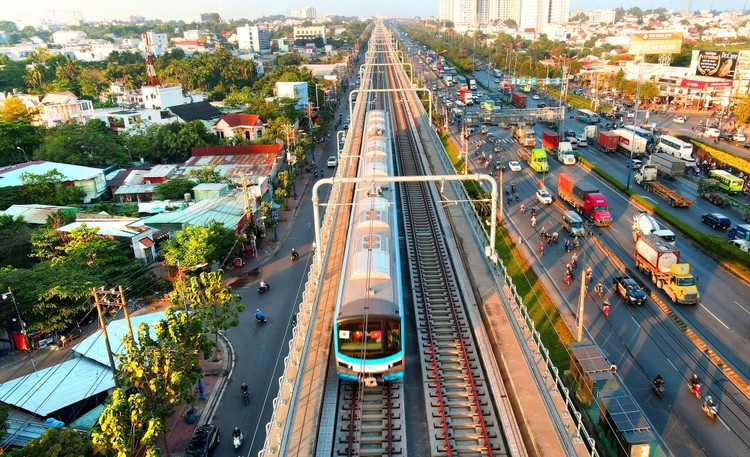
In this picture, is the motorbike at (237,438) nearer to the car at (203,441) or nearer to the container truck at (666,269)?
the car at (203,441)

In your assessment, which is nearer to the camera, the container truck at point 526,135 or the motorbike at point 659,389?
the motorbike at point 659,389

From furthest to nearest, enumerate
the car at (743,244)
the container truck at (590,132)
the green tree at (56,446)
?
the container truck at (590,132), the car at (743,244), the green tree at (56,446)

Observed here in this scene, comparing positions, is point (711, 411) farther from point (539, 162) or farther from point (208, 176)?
point (208, 176)

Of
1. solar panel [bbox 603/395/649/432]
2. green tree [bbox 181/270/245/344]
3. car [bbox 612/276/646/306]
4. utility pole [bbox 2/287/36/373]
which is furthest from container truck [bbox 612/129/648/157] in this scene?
utility pole [bbox 2/287/36/373]

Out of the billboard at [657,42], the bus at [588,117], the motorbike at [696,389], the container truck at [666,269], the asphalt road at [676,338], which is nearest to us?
the asphalt road at [676,338]

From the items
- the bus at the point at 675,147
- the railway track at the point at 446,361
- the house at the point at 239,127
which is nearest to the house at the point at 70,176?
the house at the point at 239,127

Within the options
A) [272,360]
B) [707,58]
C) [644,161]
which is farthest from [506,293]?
[707,58]

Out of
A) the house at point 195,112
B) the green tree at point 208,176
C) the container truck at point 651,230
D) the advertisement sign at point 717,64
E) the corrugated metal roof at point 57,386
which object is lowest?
the corrugated metal roof at point 57,386
